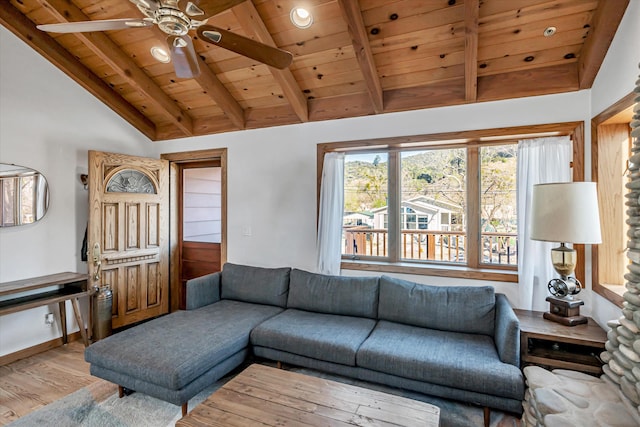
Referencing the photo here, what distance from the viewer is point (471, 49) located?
238cm

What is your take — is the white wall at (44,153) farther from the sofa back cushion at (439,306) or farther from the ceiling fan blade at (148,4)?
the sofa back cushion at (439,306)

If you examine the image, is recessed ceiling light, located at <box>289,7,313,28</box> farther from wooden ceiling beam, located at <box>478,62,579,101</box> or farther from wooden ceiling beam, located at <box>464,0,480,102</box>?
wooden ceiling beam, located at <box>478,62,579,101</box>

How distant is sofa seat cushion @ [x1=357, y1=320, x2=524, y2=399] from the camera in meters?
1.97

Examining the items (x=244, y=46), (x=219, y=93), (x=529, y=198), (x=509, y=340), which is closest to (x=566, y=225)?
(x=529, y=198)

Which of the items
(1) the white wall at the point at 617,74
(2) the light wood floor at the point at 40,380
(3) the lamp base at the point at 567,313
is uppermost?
(1) the white wall at the point at 617,74

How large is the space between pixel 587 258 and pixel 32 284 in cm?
477

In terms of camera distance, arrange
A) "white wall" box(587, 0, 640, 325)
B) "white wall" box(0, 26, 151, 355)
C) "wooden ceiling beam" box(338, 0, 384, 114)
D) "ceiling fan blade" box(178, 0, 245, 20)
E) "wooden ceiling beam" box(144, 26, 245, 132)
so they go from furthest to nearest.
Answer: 1. "wooden ceiling beam" box(144, 26, 245, 132)
2. "white wall" box(0, 26, 151, 355)
3. "wooden ceiling beam" box(338, 0, 384, 114)
4. "white wall" box(587, 0, 640, 325)
5. "ceiling fan blade" box(178, 0, 245, 20)

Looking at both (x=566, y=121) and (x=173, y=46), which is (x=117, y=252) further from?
(x=566, y=121)

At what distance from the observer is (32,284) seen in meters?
2.94

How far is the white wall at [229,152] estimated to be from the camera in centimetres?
288

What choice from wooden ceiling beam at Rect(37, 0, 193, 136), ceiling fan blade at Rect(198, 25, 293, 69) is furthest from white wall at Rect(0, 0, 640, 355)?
ceiling fan blade at Rect(198, 25, 293, 69)

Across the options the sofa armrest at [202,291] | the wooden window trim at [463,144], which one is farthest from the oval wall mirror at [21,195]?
the wooden window trim at [463,144]

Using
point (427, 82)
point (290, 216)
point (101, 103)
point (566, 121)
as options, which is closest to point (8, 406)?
point (290, 216)

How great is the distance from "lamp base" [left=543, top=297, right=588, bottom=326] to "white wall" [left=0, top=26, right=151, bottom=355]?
15.3 ft
